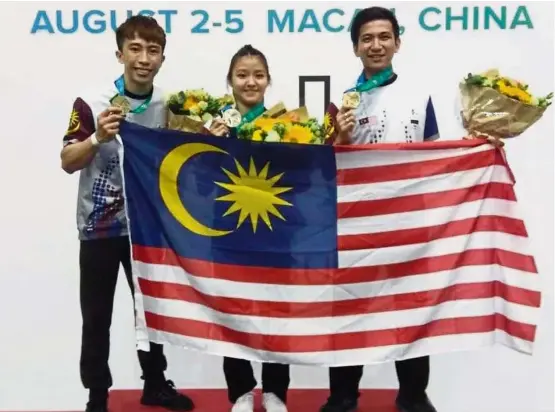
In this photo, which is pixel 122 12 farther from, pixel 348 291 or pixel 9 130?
pixel 348 291

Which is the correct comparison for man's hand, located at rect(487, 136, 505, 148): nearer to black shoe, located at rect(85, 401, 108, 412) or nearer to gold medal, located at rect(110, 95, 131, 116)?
gold medal, located at rect(110, 95, 131, 116)

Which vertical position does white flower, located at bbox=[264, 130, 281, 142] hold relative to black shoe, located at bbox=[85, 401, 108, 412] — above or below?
above

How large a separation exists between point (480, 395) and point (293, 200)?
4.35 ft

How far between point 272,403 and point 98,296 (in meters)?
0.62

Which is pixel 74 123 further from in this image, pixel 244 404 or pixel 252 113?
pixel 244 404

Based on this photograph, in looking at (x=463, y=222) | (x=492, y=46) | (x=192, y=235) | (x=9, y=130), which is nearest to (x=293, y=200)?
(x=192, y=235)

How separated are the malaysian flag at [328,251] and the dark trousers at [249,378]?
11 centimetres

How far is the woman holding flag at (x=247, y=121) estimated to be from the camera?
186 cm

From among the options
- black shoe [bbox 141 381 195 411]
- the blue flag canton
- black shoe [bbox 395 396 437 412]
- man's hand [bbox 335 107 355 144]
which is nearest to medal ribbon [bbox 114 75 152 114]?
the blue flag canton

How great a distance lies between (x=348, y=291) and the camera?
1.89 meters

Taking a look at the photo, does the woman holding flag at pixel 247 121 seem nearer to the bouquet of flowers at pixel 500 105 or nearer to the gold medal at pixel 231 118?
the gold medal at pixel 231 118

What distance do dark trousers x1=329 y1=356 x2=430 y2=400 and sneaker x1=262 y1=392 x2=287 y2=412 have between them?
0.66 ft

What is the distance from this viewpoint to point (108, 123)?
177cm

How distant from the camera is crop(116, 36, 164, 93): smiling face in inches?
74.1
